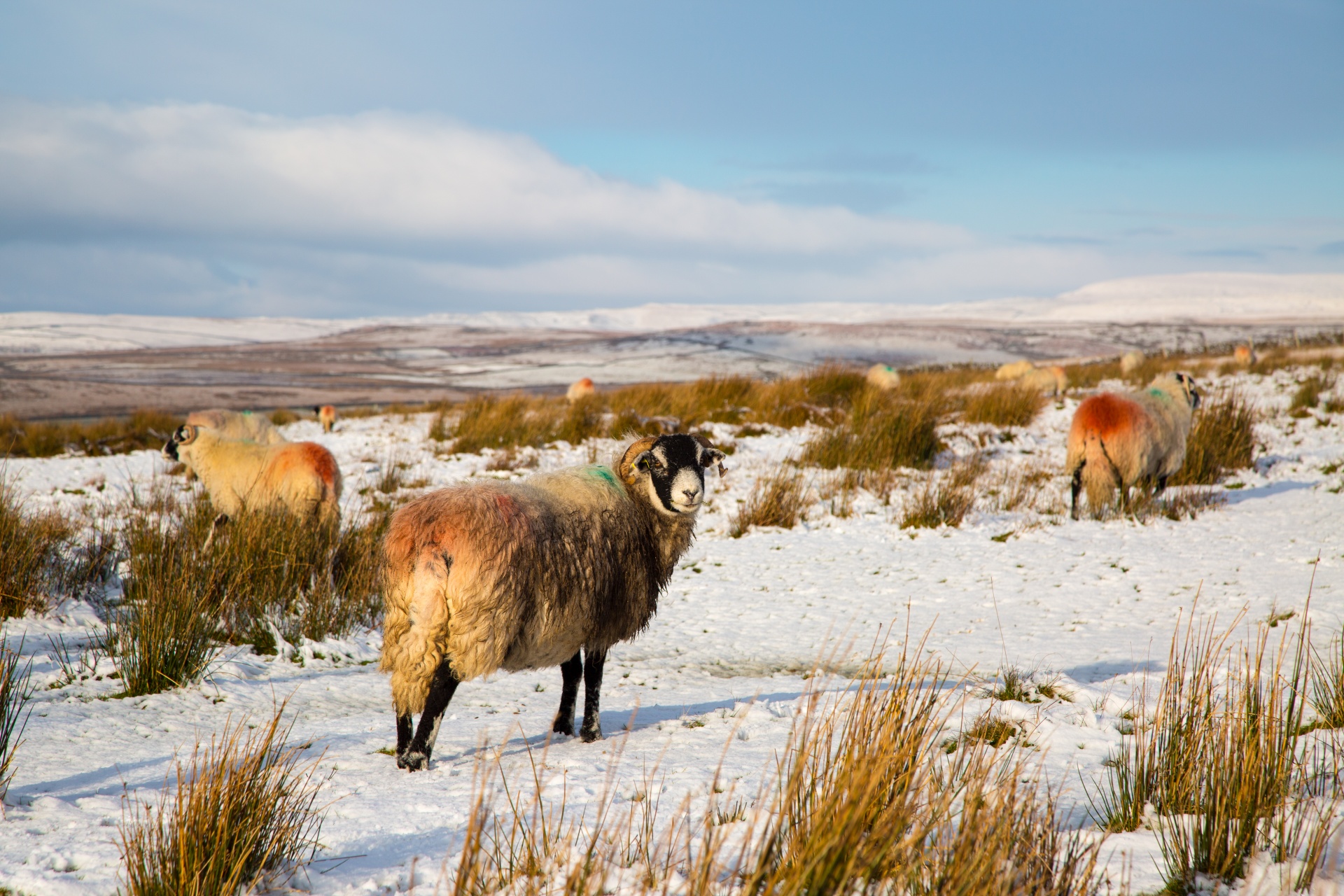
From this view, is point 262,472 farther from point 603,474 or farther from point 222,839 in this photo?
point 222,839

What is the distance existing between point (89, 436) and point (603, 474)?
15.7 meters

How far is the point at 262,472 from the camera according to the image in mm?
6871

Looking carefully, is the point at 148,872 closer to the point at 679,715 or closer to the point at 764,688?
the point at 679,715

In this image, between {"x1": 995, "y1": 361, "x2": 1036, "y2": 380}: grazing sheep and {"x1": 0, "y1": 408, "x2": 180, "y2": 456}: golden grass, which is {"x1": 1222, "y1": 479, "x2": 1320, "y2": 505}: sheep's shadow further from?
{"x1": 0, "y1": 408, "x2": 180, "y2": 456}: golden grass

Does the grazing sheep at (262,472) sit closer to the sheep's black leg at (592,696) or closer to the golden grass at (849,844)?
the sheep's black leg at (592,696)

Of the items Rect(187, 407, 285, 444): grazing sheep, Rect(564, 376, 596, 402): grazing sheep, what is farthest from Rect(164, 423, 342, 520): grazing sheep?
Rect(564, 376, 596, 402): grazing sheep

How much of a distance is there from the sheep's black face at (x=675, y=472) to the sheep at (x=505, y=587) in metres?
0.01

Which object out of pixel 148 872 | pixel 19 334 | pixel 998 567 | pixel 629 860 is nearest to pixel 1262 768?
pixel 629 860

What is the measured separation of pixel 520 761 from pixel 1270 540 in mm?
7671

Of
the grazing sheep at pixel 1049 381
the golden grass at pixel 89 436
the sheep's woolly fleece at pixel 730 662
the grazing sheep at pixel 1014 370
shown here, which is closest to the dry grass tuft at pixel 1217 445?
the sheep's woolly fleece at pixel 730 662

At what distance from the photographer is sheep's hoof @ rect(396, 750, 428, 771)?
314cm

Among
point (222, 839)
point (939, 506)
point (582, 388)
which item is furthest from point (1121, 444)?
point (582, 388)

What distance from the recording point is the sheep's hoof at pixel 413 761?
3.14 meters

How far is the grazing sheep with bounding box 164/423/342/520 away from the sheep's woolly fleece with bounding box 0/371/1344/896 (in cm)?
164
